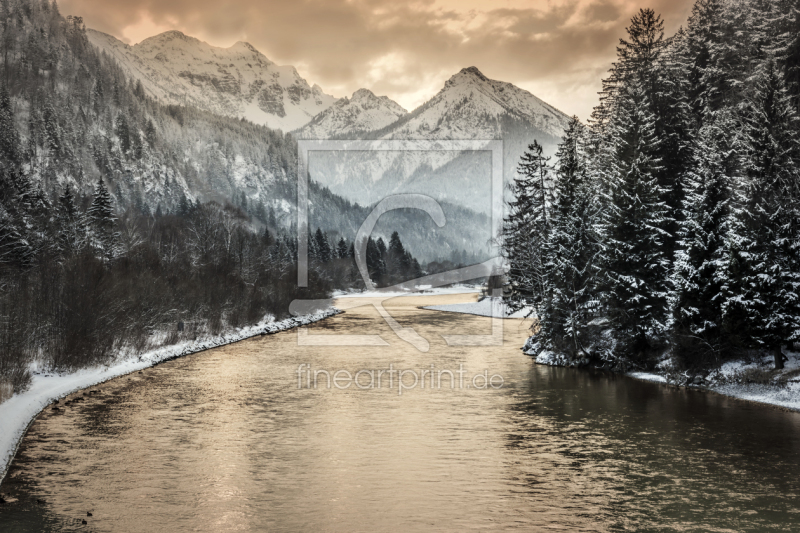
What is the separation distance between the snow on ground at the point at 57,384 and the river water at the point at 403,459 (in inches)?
20.5

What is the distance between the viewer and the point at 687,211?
90.8ft

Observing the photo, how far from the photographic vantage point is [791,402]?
22.7m

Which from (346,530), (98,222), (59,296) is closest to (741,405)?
(346,530)

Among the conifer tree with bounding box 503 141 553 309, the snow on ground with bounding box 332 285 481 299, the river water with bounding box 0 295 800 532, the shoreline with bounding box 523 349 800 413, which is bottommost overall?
the river water with bounding box 0 295 800 532

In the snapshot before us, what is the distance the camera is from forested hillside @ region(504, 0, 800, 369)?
80.7ft

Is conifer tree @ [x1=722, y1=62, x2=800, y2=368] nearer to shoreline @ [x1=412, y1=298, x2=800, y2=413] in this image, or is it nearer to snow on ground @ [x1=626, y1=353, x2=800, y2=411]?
snow on ground @ [x1=626, y1=353, x2=800, y2=411]

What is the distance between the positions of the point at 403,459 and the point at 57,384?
55.8ft

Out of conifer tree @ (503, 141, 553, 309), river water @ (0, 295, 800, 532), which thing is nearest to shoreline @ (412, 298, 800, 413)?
river water @ (0, 295, 800, 532)

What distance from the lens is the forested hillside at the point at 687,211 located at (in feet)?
80.7

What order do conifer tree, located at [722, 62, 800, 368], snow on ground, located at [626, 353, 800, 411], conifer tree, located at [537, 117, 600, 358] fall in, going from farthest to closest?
conifer tree, located at [537, 117, 600, 358] → conifer tree, located at [722, 62, 800, 368] → snow on ground, located at [626, 353, 800, 411]

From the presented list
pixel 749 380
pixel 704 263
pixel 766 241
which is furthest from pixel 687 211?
pixel 749 380

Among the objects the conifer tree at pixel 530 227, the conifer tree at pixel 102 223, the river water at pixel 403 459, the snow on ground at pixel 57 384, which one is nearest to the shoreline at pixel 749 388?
the river water at pixel 403 459

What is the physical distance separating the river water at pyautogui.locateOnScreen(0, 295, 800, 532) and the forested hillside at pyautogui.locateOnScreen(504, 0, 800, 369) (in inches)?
144

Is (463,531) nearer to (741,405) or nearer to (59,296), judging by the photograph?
(741,405)
